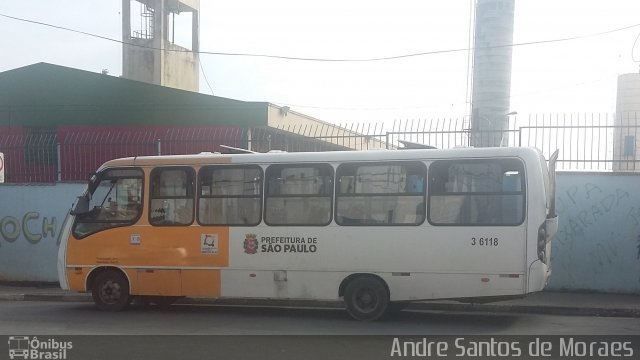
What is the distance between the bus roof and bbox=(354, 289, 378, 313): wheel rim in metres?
2.07

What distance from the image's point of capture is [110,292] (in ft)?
38.9

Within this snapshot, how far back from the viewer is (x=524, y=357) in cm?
791

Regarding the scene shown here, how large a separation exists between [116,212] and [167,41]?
28.3 m

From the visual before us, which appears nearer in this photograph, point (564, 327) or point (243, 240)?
point (564, 327)

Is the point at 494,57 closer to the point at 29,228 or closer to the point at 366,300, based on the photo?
the point at 366,300

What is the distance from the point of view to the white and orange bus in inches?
394

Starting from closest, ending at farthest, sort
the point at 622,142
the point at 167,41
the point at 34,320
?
the point at 34,320
the point at 622,142
the point at 167,41

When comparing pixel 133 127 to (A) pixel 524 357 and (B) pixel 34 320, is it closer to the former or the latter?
(B) pixel 34 320

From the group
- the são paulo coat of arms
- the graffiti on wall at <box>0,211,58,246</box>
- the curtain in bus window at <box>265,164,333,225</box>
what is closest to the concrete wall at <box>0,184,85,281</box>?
the graffiti on wall at <box>0,211,58,246</box>

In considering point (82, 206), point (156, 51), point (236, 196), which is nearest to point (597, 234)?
point (236, 196)

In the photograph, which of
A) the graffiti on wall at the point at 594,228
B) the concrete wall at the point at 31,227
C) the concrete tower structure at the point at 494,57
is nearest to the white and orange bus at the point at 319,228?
A: the graffiti on wall at the point at 594,228

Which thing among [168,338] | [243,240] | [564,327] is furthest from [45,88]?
[564,327]

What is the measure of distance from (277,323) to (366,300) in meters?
1.43

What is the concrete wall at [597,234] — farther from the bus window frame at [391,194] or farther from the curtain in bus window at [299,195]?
the curtain in bus window at [299,195]
